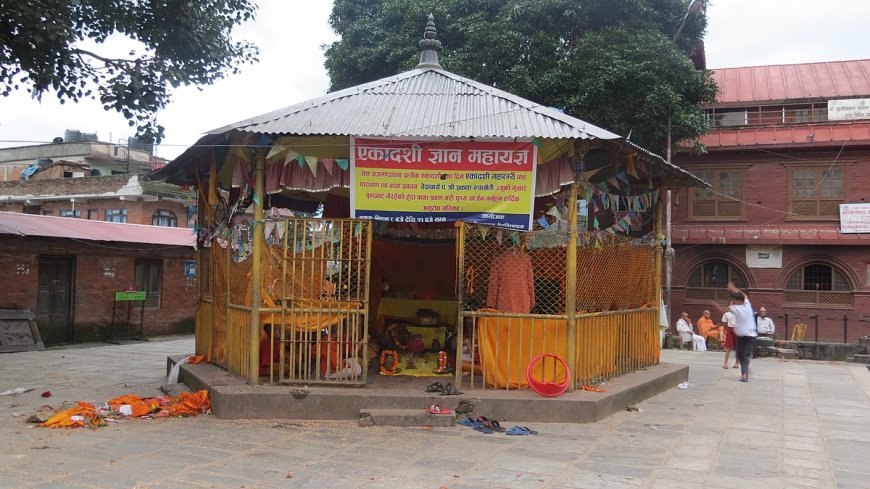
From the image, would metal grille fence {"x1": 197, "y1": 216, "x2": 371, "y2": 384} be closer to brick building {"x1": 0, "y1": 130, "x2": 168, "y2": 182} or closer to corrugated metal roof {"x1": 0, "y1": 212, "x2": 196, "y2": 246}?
corrugated metal roof {"x1": 0, "y1": 212, "x2": 196, "y2": 246}

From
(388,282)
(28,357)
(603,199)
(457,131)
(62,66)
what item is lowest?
(28,357)

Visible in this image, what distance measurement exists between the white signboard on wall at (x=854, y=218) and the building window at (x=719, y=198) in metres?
3.22

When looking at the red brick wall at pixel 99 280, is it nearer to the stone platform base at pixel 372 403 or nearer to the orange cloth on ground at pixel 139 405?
the orange cloth on ground at pixel 139 405

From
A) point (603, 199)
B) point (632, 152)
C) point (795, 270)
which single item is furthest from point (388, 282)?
point (795, 270)

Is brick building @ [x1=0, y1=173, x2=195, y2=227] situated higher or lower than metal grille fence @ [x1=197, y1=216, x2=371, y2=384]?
higher

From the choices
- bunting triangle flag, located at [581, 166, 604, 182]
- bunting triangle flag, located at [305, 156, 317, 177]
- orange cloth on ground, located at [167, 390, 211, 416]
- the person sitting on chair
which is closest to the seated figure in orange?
the person sitting on chair

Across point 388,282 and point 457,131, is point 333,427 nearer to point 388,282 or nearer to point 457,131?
point 457,131

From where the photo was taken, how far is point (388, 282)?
12.8 m

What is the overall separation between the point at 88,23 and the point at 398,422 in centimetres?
962

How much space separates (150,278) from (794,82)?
24.2 meters

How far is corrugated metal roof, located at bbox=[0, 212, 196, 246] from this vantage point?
15766 mm

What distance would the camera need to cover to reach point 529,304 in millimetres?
8250

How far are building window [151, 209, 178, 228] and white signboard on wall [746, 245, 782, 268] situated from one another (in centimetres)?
2358

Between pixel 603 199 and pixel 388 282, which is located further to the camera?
pixel 388 282
